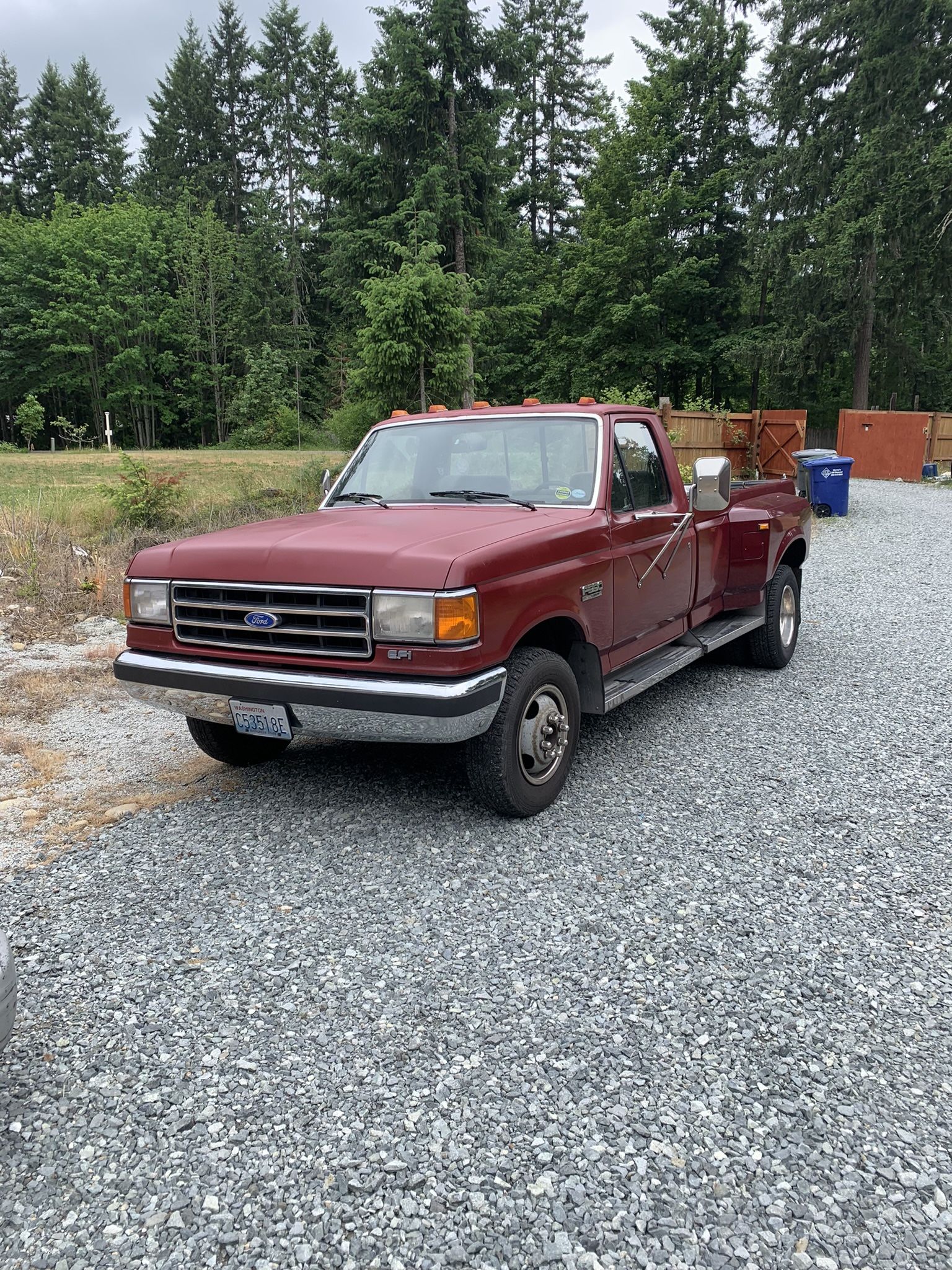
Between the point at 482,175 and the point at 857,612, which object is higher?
the point at 482,175

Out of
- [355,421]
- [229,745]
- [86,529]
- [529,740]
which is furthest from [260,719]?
[355,421]

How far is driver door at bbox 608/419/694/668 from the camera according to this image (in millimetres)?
4633

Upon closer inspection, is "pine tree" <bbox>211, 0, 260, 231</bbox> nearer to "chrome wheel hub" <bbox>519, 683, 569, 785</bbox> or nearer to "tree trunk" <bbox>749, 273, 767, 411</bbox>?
"tree trunk" <bbox>749, 273, 767, 411</bbox>

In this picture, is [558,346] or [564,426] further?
[558,346]

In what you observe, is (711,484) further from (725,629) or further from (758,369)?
(758,369)

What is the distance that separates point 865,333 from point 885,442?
9.66 meters

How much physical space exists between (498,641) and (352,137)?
21958mm

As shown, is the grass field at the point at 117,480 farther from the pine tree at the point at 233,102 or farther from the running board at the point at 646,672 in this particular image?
the pine tree at the point at 233,102

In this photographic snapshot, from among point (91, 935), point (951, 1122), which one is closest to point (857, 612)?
point (951, 1122)

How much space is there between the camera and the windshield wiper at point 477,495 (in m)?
4.54

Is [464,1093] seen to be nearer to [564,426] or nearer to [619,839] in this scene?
[619,839]

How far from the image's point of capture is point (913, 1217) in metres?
1.99

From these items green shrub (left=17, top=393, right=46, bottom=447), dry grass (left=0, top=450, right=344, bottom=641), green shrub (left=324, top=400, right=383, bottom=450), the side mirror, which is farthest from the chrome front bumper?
green shrub (left=17, top=393, right=46, bottom=447)

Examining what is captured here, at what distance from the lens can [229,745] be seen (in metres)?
4.66
